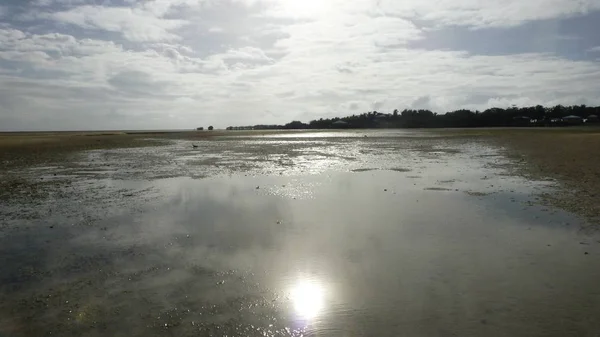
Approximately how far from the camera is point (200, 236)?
8.83 m

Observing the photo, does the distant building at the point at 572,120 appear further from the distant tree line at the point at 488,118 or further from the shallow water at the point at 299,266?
the shallow water at the point at 299,266

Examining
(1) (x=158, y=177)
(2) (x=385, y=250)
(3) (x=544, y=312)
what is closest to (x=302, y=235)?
(2) (x=385, y=250)

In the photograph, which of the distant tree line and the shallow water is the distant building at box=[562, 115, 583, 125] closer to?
the distant tree line

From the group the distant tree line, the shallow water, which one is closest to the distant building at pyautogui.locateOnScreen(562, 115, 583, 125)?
the distant tree line

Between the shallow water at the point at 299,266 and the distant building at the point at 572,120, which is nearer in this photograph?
the shallow water at the point at 299,266

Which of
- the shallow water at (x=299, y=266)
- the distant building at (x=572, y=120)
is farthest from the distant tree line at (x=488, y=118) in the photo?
the shallow water at (x=299, y=266)

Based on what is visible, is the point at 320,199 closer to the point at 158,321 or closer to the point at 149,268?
the point at 149,268

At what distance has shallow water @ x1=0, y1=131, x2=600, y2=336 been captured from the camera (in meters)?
4.90

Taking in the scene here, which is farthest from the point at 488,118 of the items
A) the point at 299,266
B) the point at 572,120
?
the point at 299,266

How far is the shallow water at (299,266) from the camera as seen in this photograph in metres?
4.90

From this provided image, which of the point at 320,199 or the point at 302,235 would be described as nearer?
the point at 302,235

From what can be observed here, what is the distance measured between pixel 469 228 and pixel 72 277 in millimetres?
7874

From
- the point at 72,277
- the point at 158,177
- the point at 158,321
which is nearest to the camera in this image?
the point at 158,321

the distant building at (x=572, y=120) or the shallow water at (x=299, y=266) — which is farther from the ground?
the distant building at (x=572, y=120)
